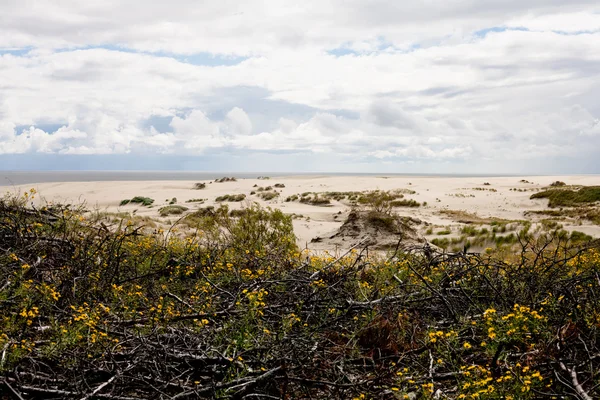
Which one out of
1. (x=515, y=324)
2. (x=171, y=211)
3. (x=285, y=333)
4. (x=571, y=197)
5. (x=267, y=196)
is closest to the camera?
(x=515, y=324)

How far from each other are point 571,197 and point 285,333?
1025 inches

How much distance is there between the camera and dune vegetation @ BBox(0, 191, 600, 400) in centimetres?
364

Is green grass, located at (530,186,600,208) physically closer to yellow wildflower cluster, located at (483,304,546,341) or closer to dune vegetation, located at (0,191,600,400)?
dune vegetation, located at (0,191,600,400)

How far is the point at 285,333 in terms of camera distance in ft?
13.6

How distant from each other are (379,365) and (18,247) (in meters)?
5.09

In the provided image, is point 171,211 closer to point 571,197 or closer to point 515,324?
point 515,324

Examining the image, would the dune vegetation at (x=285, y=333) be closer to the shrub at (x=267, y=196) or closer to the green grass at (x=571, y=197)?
the green grass at (x=571, y=197)

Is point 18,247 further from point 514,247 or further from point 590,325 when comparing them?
point 514,247

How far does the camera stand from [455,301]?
5.45 metres

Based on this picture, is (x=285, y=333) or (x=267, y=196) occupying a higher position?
(x=267, y=196)

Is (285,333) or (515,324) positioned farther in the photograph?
(285,333)

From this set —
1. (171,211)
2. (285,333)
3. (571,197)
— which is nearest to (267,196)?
(171,211)

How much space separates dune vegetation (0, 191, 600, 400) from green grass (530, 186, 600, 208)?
2047 centimetres

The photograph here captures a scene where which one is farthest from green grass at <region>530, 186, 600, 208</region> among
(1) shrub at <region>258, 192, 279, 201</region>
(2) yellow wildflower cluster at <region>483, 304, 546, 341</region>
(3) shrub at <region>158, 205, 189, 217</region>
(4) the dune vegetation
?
(2) yellow wildflower cluster at <region>483, 304, 546, 341</region>
